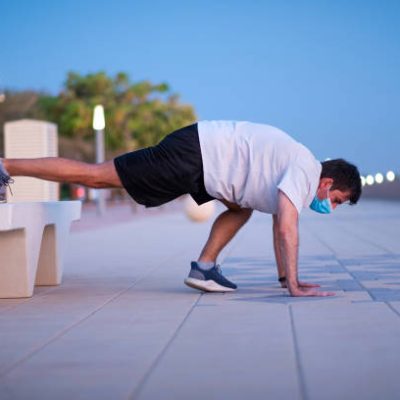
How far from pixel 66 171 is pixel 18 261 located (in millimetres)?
653

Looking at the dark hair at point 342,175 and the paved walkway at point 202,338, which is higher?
the dark hair at point 342,175

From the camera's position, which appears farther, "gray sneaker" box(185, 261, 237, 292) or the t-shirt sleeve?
"gray sneaker" box(185, 261, 237, 292)

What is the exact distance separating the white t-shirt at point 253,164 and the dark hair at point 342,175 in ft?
0.29

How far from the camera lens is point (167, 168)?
6.38 metres

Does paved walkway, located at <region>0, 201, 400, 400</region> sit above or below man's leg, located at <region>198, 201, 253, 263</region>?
below

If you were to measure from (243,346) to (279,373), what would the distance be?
632mm

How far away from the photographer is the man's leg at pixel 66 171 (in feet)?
21.0

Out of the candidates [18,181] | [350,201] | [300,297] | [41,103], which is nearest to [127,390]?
[300,297]

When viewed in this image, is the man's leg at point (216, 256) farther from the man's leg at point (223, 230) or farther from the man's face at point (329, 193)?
the man's face at point (329, 193)

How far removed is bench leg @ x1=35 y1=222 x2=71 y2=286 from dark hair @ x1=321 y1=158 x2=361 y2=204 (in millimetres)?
2058

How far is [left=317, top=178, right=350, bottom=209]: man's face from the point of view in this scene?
646 cm

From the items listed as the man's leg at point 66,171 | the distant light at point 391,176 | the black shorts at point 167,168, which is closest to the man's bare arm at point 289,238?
the black shorts at point 167,168

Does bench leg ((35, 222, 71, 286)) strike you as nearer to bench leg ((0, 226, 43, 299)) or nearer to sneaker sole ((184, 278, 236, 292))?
bench leg ((0, 226, 43, 299))

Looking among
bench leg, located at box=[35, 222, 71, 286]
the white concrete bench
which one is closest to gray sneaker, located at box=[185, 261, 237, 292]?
the white concrete bench
